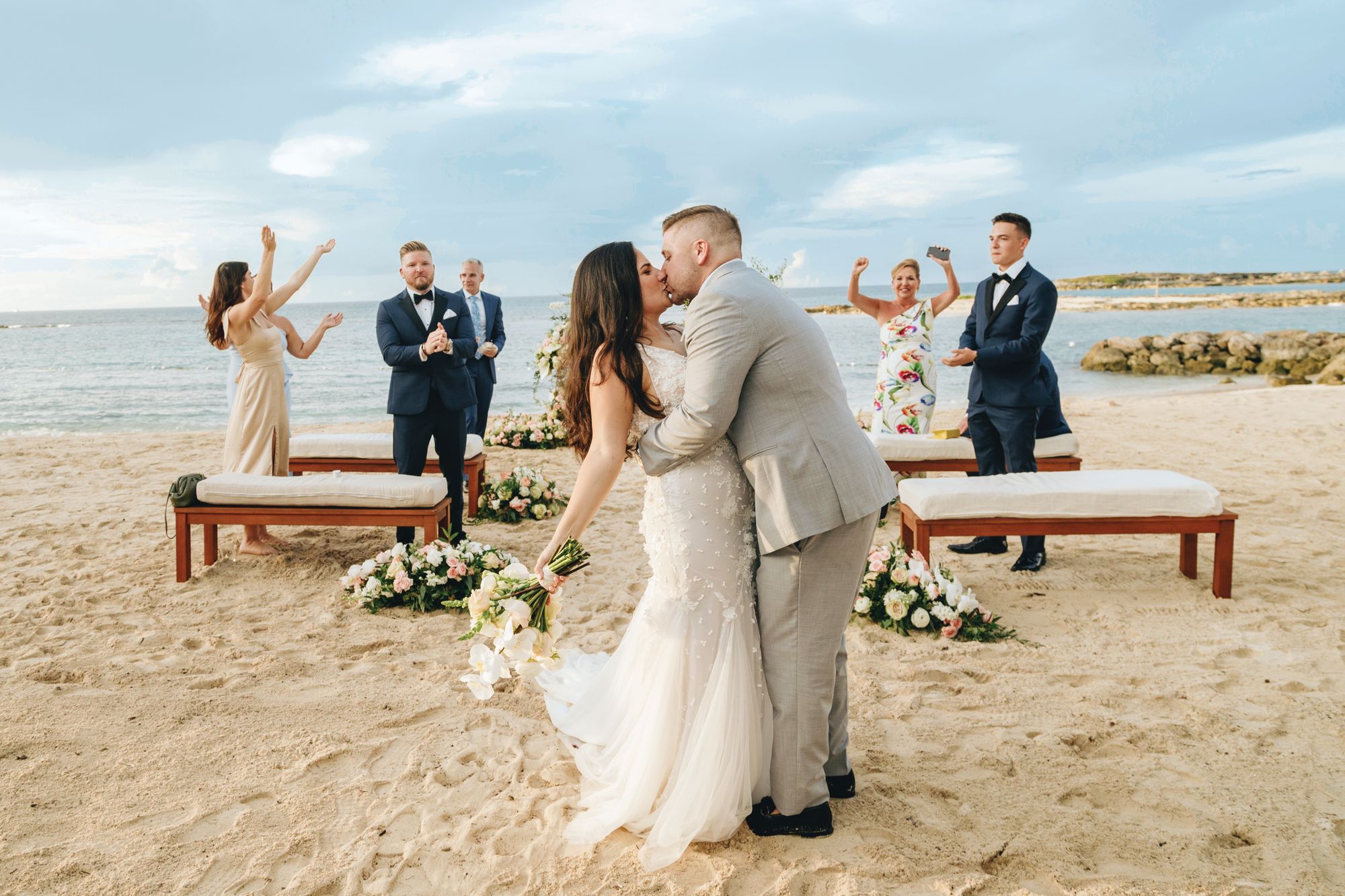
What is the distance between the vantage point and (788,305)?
2.76 meters

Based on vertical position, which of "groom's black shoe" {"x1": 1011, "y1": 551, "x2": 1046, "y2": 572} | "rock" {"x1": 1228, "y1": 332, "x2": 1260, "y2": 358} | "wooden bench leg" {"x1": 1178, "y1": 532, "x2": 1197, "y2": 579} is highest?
"rock" {"x1": 1228, "y1": 332, "x2": 1260, "y2": 358}

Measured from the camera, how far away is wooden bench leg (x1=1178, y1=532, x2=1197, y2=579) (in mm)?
5902

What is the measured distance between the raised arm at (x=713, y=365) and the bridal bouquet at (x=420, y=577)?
3.07 m

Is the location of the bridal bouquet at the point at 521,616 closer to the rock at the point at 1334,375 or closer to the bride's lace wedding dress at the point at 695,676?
the bride's lace wedding dress at the point at 695,676

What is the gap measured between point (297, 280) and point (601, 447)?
14.9 ft

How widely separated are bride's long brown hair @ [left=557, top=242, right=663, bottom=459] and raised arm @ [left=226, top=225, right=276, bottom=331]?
394cm

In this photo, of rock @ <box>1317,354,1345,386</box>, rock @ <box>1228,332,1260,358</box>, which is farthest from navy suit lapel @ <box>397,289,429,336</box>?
rock @ <box>1228,332,1260,358</box>

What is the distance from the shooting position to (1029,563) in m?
6.24

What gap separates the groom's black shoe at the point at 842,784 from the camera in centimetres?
332

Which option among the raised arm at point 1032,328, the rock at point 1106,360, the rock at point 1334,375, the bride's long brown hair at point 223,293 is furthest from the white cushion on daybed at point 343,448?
the rock at point 1106,360

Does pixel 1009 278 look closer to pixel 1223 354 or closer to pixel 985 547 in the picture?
pixel 985 547

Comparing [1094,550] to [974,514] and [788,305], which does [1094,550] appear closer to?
[974,514]

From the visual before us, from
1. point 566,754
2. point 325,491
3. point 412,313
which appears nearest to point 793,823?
point 566,754

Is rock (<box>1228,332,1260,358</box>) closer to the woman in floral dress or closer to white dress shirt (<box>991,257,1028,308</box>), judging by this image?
the woman in floral dress
